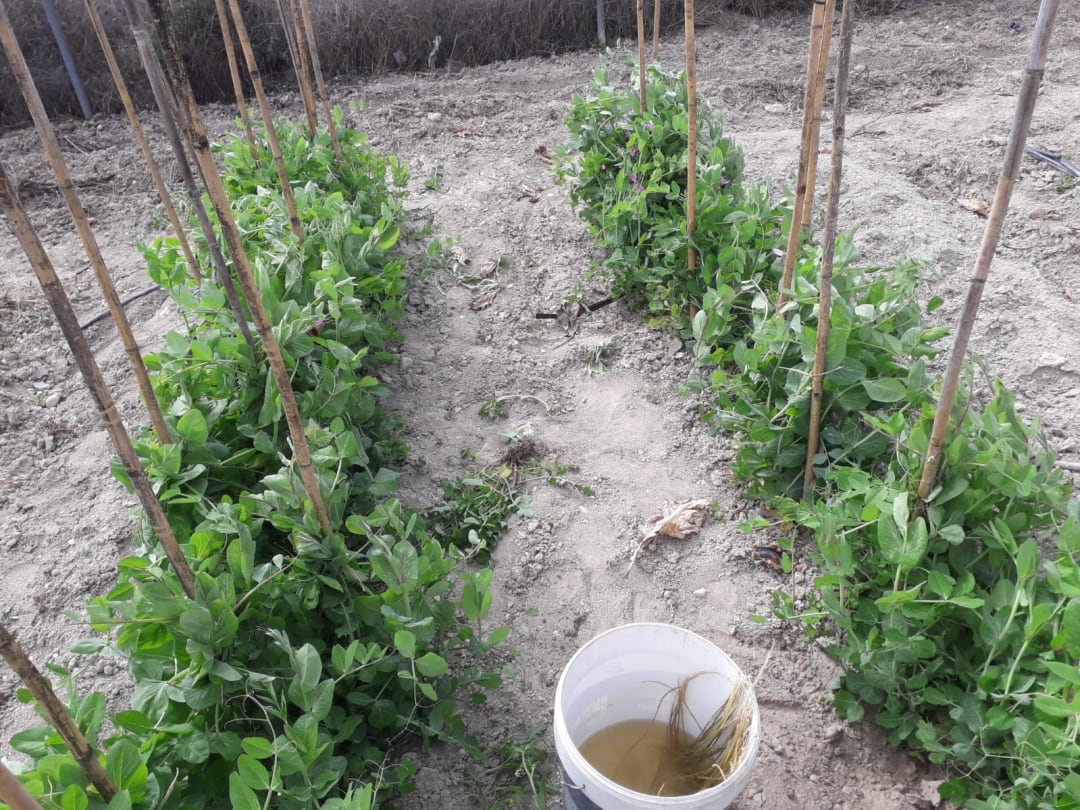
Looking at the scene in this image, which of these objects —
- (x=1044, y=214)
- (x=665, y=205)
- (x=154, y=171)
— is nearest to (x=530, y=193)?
(x=665, y=205)

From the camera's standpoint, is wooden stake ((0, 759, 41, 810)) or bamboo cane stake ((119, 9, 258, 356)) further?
bamboo cane stake ((119, 9, 258, 356))

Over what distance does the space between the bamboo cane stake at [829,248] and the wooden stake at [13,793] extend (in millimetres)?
1718

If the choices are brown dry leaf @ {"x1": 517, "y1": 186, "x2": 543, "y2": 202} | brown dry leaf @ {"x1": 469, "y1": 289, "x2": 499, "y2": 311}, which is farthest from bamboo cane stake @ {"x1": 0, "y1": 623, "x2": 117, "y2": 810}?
brown dry leaf @ {"x1": 517, "y1": 186, "x2": 543, "y2": 202}

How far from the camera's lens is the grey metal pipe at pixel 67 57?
5.28 meters

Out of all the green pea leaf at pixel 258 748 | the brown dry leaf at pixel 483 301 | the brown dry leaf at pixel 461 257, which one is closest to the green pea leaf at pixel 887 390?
the green pea leaf at pixel 258 748

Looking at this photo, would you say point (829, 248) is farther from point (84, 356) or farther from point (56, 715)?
point (56, 715)

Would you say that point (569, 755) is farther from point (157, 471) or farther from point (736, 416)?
point (736, 416)

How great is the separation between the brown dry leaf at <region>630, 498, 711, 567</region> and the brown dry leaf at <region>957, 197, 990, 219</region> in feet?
7.83

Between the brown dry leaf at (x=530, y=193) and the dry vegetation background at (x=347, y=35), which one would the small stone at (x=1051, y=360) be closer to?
the brown dry leaf at (x=530, y=193)

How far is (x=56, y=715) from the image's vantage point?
98 centimetres

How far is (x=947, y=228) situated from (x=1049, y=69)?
Answer: 9.05ft

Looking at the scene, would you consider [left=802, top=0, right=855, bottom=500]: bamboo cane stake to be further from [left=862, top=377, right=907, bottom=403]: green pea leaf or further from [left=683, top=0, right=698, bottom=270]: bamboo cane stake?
[left=683, top=0, right=698, bottom=270]: bamboo cane stake

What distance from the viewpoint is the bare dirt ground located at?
6.43 feet

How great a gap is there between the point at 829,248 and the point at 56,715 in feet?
5.59
